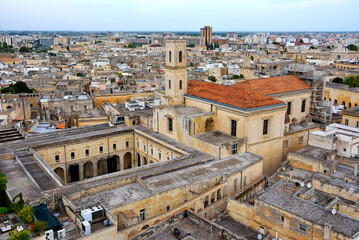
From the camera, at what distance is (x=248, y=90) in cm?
3541

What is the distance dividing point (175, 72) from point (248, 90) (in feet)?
28.1

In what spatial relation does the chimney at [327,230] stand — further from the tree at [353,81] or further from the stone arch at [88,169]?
the tree at [353,81]

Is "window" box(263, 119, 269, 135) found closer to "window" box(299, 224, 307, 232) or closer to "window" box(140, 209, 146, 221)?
"window" box(299, 224, 307, 232)

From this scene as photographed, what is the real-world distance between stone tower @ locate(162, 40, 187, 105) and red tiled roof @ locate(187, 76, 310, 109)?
1.36 m

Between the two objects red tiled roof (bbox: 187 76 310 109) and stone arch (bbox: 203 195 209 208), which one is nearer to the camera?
stone arch (bbox: 203 195 209 208)

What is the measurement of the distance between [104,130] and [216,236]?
25699 millimetres

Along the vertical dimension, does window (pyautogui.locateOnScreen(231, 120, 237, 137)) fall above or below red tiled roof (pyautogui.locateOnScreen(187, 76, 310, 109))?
below

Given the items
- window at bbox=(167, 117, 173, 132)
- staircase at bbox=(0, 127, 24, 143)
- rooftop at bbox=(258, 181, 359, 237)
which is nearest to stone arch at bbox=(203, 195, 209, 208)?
rooftop at bbox=(258, 181, 359, 237)

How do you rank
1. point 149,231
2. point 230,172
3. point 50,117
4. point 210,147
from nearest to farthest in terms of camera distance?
point 149,231, point 230,172, point 210,147, point 50,117

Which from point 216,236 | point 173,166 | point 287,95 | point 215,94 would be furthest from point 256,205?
point 287,95

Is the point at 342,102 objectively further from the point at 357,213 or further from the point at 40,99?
the point at 40,99

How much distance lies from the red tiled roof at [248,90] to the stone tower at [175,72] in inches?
53.5

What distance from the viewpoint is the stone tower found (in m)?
37.3

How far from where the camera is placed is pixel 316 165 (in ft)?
97.5
